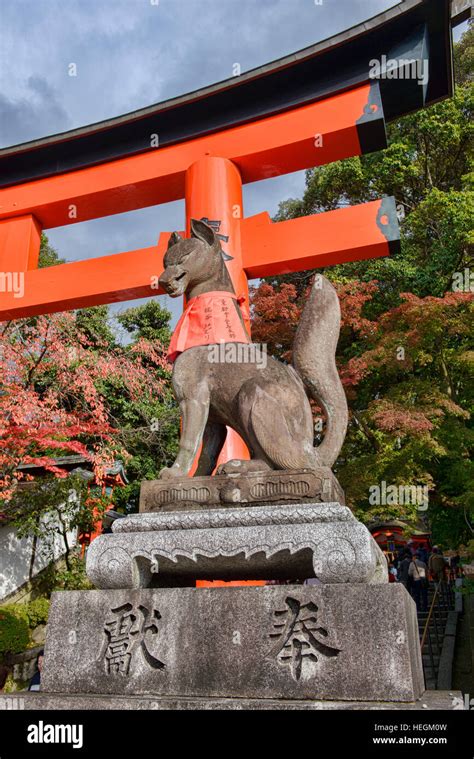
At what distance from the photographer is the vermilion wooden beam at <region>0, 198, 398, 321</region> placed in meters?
6.68

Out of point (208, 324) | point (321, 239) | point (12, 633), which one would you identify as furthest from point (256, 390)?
point (12, 633)

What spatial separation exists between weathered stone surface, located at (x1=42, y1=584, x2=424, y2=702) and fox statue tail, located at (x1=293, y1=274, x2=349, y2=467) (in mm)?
1020

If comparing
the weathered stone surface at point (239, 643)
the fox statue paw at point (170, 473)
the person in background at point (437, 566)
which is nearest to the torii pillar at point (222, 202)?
the fox statue paw at point (170, 473)

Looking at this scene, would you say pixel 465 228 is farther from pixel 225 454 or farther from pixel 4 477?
pixel 4 477

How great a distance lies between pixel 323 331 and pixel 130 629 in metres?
1.81

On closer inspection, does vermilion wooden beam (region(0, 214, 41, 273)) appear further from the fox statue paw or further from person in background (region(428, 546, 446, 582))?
person in background (region(428, 546, 446, 582))

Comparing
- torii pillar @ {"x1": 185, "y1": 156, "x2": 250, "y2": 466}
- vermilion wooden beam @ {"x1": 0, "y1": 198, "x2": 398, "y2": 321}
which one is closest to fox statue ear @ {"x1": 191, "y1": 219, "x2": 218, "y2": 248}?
torii pillar @ {"x1": 185, "y1": 156, "x2": 250, "y2": 466}

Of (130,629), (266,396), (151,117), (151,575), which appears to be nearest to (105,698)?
(130,629)

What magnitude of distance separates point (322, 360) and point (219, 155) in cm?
492

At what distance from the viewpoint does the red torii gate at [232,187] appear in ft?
22.0

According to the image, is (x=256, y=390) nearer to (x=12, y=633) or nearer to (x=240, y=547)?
(x=240, y=547)

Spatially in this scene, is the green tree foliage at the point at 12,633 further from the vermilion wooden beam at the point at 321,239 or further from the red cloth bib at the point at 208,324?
the red cloth bib at the point at 208,324

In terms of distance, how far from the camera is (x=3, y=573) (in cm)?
1082

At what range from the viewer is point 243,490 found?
281cm
